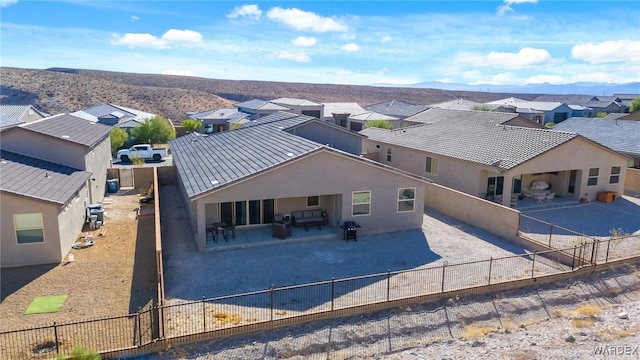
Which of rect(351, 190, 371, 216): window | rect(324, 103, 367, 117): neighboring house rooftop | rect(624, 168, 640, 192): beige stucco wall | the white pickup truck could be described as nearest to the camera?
rect(351, 190, 371, 216): window

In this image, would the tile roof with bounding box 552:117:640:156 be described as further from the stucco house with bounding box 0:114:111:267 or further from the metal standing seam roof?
the stucco house with bounding box 0:114:111:267

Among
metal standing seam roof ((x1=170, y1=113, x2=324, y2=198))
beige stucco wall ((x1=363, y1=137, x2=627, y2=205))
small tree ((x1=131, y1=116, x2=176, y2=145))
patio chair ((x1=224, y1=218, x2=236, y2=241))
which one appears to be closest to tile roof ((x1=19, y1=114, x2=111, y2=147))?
metal standing seam roof ((x1=170, y1=113, x2=324, y2=198))

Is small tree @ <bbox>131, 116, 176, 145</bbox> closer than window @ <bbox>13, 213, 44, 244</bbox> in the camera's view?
No

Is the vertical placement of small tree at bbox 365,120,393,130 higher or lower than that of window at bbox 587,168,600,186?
higher

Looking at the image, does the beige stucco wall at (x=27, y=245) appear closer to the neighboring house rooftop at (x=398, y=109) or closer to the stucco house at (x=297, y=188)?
the stucco house at (x=297, y=188)

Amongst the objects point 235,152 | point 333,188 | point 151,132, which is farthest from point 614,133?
point 151,132

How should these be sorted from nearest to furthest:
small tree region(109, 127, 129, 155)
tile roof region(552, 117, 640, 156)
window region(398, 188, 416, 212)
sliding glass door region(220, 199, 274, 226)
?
sliding glass door region(220, 199, 274, 226), window region(398, 188, 416, 212), tile roof region(552, 117, 640, 156), small tree region(109, 127, 129, 155)

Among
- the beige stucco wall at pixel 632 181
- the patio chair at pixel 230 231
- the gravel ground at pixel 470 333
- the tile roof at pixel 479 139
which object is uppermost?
the tile roof at pixel 479 139

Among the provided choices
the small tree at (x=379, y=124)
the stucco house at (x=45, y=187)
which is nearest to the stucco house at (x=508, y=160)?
the small tree at (x=379, y=124)
